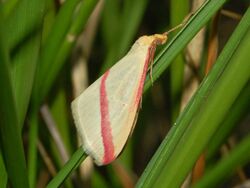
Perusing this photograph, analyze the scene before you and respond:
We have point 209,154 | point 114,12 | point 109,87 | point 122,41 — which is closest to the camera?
point 109,87

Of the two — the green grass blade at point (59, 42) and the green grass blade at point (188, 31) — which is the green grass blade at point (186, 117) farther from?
the green grass blade at point (59, 42)

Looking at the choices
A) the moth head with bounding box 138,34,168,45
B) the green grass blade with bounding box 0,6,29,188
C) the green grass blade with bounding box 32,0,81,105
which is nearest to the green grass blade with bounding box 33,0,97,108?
the green grass blade with bounding box 32,0,81,105

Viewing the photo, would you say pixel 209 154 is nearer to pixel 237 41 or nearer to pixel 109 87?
pixel 109 87

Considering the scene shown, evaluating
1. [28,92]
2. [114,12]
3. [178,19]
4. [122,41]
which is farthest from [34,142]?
[114,12]

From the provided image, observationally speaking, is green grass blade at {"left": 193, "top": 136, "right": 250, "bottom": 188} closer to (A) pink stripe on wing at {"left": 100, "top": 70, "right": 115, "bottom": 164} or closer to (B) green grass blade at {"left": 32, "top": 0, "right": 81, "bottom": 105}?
(A) pink stripe on wing at {"left": 100, "top": 70, "right": 115, "bottom": 164}

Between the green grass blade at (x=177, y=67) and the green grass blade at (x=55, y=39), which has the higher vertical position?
the green grass blade at (x=55, y=39)

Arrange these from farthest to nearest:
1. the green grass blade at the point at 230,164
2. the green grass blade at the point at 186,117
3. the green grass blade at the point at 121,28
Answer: the green grass blade at the point at 121,28, the green grass blade at the point at 230,164, the green grass blade at the point at 186,117

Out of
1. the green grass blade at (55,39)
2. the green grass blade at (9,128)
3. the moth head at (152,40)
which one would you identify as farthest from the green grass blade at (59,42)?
the green grass blade at (9,128)
